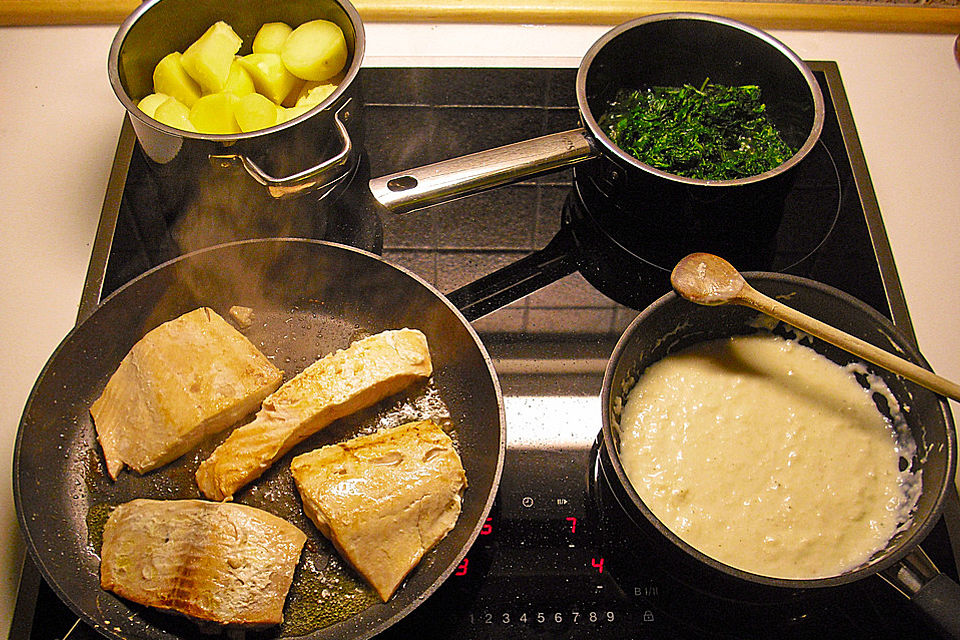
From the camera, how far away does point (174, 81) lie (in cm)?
126

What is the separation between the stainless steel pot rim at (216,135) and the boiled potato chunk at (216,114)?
0.07 m

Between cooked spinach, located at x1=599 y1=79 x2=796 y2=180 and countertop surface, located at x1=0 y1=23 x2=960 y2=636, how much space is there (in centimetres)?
26

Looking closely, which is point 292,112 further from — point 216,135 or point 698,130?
point 698,130

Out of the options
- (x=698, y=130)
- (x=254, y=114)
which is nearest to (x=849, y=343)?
(x=698, y=130)

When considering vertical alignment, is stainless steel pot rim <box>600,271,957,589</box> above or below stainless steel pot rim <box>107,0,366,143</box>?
below

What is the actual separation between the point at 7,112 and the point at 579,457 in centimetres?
129

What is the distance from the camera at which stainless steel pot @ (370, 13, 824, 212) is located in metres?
1.14

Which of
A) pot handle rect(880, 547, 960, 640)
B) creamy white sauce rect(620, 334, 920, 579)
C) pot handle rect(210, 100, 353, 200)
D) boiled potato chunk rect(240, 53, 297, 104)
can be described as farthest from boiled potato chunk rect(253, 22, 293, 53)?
pot handle rect(880, 547, 960, 640)

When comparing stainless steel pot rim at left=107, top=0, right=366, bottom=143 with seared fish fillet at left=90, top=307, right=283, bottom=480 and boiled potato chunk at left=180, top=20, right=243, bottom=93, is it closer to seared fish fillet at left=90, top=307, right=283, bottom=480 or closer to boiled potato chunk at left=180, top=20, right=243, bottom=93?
boiled potato chunk at left=180, top=20, right=243, bottom=93

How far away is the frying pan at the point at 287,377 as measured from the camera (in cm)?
101

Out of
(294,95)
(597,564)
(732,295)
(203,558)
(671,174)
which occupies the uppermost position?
(294,95)

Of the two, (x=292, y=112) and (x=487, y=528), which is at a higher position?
(x=292, y=112)

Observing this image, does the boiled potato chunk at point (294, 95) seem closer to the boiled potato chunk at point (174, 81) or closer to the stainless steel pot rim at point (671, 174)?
the boiled potato chunk at point (174, 81)

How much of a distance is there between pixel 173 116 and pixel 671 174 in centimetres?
80
